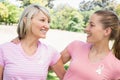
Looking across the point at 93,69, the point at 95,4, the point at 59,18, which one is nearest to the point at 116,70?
the point at 93,69

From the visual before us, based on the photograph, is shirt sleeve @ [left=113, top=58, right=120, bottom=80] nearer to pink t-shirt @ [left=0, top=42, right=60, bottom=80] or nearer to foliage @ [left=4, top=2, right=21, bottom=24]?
pink t-shirt @ [left=0, top=42, right=60, bottom=80]

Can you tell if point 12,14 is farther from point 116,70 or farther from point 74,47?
point 116,70

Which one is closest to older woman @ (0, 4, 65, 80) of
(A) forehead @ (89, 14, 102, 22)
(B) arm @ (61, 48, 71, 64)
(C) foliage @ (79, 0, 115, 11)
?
(B) arm @ (61, 48, 71, 64)

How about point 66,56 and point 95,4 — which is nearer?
point 66,56

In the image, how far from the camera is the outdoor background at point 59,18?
12.9 metres

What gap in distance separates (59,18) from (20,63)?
12.1 m

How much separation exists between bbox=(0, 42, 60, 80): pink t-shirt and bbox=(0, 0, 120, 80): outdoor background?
9.51 m

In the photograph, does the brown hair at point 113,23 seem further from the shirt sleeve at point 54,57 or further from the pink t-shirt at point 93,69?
the shirt sleeve at point 54,57

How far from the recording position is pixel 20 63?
6.50 feet

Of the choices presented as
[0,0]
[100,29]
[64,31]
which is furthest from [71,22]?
[100,29]

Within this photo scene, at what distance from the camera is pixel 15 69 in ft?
6.41

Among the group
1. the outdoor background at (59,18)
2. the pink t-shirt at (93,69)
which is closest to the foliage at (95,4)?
the outdoor background at (59,18)

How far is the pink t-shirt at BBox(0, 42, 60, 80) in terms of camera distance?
195 cm

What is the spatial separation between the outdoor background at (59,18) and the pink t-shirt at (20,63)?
9.51 m
